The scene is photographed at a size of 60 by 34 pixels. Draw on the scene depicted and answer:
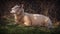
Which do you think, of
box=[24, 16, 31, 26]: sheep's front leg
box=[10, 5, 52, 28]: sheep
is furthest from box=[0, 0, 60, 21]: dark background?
box=[24, 16, 31, 26]: sheep's front leg

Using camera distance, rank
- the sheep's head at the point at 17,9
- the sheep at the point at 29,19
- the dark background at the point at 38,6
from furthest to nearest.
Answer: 1. the dark background at the point at 38,6
2. the sheep at the point at 29,19
3. the sheep's head at the point at 17,9

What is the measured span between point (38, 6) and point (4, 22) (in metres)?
3.56

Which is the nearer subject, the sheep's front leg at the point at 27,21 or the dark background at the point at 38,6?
the sheep's front leg at the point at 27,21

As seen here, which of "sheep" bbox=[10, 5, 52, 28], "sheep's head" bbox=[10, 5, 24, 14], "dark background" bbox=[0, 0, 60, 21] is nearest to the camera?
"sheep's head" bbox=[10, 5, 24, 14]

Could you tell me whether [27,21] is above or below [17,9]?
below

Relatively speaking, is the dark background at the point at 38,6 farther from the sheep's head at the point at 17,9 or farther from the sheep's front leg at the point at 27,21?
the sheep's head at the point at 17,9

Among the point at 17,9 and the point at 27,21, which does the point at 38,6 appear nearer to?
the point at 27,21

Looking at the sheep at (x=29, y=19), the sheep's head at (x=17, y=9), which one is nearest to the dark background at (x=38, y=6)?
the sheep at (x=29, y=19)

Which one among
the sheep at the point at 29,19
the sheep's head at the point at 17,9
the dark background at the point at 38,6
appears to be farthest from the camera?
the dark background at the point at 38,6

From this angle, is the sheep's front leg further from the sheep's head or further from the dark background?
the dark background

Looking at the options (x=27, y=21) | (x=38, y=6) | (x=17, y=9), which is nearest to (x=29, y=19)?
(x=27, y=21)

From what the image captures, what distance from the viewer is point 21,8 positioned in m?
7.30

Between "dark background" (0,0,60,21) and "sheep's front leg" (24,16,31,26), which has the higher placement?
"dark background" (0,0,60,21)

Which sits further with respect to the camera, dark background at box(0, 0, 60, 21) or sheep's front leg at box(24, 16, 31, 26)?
dark background at box(0, 0, 60, 21)
